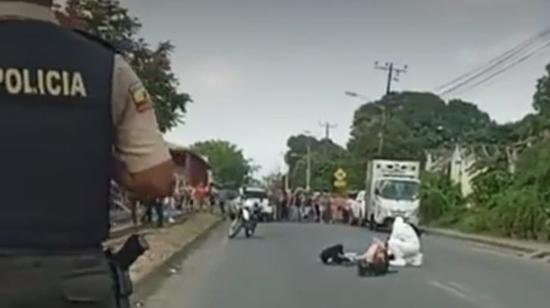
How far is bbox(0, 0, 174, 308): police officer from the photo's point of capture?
3287mm

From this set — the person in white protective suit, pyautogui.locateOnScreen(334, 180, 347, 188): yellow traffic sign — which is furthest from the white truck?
pyautogui.locateOnScreen(334, 180, 347, 188): yellow traffic sign

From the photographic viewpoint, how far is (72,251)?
3348 mm

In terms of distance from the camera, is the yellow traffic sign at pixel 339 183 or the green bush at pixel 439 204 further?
the yellow traffic sign at pixel 339 183

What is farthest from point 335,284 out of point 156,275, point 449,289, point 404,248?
point 404,248

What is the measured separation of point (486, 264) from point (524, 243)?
540 inches

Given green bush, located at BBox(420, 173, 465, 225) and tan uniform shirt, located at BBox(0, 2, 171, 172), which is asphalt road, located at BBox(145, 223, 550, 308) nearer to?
tan uniform shirt, located at BBox(0, 2, 171, 172)

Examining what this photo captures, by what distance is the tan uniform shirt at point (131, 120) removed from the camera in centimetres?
351

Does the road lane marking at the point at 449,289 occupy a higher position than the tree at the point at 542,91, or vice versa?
the tree at the point at 542,91

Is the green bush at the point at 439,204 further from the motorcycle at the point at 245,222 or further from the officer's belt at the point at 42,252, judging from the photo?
the officer's belt at the point at 42,252

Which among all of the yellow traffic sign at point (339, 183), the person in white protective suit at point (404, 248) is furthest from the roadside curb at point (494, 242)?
the yellow traffic sign at point (339, 183)

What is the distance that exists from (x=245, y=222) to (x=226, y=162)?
4304 inches

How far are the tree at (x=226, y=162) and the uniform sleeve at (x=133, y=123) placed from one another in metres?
139

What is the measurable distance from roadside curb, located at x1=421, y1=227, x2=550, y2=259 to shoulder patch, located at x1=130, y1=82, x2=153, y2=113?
30.4 metres

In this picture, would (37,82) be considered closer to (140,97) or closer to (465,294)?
(140,97)
